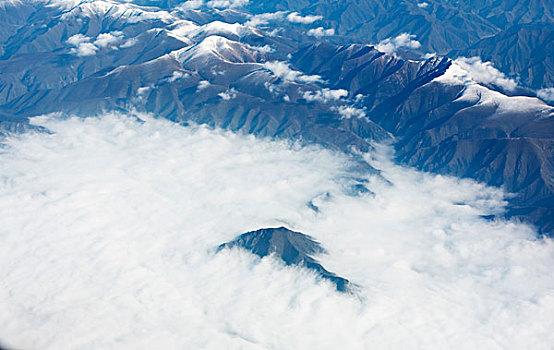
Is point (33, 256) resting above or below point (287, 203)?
above

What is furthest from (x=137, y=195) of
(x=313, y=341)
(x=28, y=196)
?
(x=313, y=341)

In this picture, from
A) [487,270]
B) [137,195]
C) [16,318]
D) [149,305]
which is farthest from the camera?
[137,195]

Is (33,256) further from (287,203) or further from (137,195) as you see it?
(287,203)

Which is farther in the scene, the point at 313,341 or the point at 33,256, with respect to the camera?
the point at 33,256

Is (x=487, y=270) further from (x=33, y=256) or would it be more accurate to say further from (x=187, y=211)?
(x=33, y=256)

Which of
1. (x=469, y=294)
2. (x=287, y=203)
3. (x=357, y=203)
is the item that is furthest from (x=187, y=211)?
(x=469, y=294)

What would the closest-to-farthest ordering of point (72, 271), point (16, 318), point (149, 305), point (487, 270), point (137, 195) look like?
point (16, 318), point (149, 305), point (72, 271), point (487, 270), point (137, 195)
